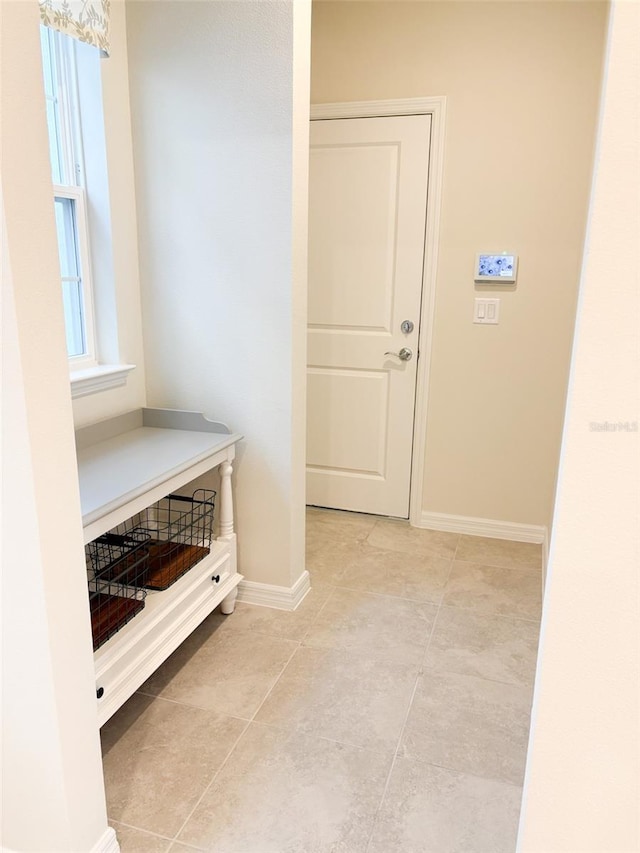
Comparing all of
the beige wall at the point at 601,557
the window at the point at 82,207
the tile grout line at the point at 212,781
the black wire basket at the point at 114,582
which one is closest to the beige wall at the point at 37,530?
the tile grout line at the point at 212,781

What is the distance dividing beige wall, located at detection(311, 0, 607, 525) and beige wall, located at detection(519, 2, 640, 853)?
2077mm

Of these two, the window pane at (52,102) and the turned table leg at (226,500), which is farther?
the turned table leg at (226,500)

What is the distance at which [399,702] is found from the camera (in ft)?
6.82

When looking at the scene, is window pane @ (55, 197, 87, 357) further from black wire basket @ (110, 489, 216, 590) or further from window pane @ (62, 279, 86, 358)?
black wire basket @ (110, 489, 216, 590)

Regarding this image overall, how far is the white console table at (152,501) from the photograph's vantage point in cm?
177

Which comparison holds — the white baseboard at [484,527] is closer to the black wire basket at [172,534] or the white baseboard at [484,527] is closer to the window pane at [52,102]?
the black wire basket at [172,534]

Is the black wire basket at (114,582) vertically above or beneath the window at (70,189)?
beneath

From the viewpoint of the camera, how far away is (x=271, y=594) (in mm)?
2643

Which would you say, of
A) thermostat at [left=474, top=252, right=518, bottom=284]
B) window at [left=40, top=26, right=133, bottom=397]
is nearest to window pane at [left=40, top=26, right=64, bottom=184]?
window at [left=40, top=26, right=133, bottom=397]

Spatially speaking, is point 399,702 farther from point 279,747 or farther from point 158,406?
point 158,406

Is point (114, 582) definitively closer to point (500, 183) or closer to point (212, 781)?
point (212, 781)

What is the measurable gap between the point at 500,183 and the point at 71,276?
1.93 m

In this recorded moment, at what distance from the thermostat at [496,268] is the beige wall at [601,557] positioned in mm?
2189

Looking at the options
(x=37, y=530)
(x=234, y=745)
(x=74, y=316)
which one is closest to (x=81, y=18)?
(x=74, y=316)
